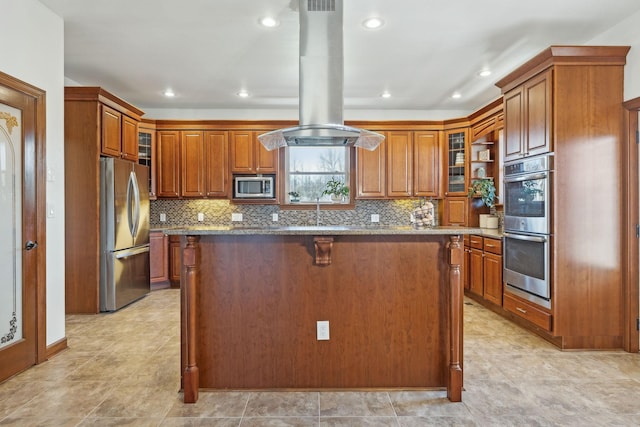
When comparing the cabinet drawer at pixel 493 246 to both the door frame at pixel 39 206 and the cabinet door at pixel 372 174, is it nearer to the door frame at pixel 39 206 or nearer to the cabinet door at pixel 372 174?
the cabinet door at pixel 372 174

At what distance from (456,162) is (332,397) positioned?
4.13 m

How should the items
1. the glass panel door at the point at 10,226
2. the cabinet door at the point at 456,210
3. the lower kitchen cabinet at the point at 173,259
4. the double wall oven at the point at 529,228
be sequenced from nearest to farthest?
the glass panel door at the point at 10,226, the double wall oven at the point at 529,228, the cabinet door at the point at 456,210, the lower kitchen cabinet at the point at 173,259

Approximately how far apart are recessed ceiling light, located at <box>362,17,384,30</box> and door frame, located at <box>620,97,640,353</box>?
85.0 inches

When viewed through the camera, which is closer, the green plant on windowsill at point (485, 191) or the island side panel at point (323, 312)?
the island side panel at point (323, 312)

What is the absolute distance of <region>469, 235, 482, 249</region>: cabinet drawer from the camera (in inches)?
179

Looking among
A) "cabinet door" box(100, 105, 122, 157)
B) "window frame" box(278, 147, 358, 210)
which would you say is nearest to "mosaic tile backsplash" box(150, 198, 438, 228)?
"window frame" box(278, 147, 358, 210)

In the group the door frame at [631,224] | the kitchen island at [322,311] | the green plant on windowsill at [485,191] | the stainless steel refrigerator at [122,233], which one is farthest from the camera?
the green plant on windowsill at [485,191]

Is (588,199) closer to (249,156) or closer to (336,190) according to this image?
(336,190)

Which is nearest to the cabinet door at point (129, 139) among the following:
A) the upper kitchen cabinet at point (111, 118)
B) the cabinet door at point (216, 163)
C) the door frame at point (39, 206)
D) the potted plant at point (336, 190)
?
the upper kitchen cabinet at point (111, 118)

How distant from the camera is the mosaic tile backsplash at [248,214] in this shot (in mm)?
5805

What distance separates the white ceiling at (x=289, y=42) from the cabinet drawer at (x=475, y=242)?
1.98 metres

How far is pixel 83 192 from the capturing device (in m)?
4.14

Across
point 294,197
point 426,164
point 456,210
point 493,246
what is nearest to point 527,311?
point 493,246

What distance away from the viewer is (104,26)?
3.21 m
